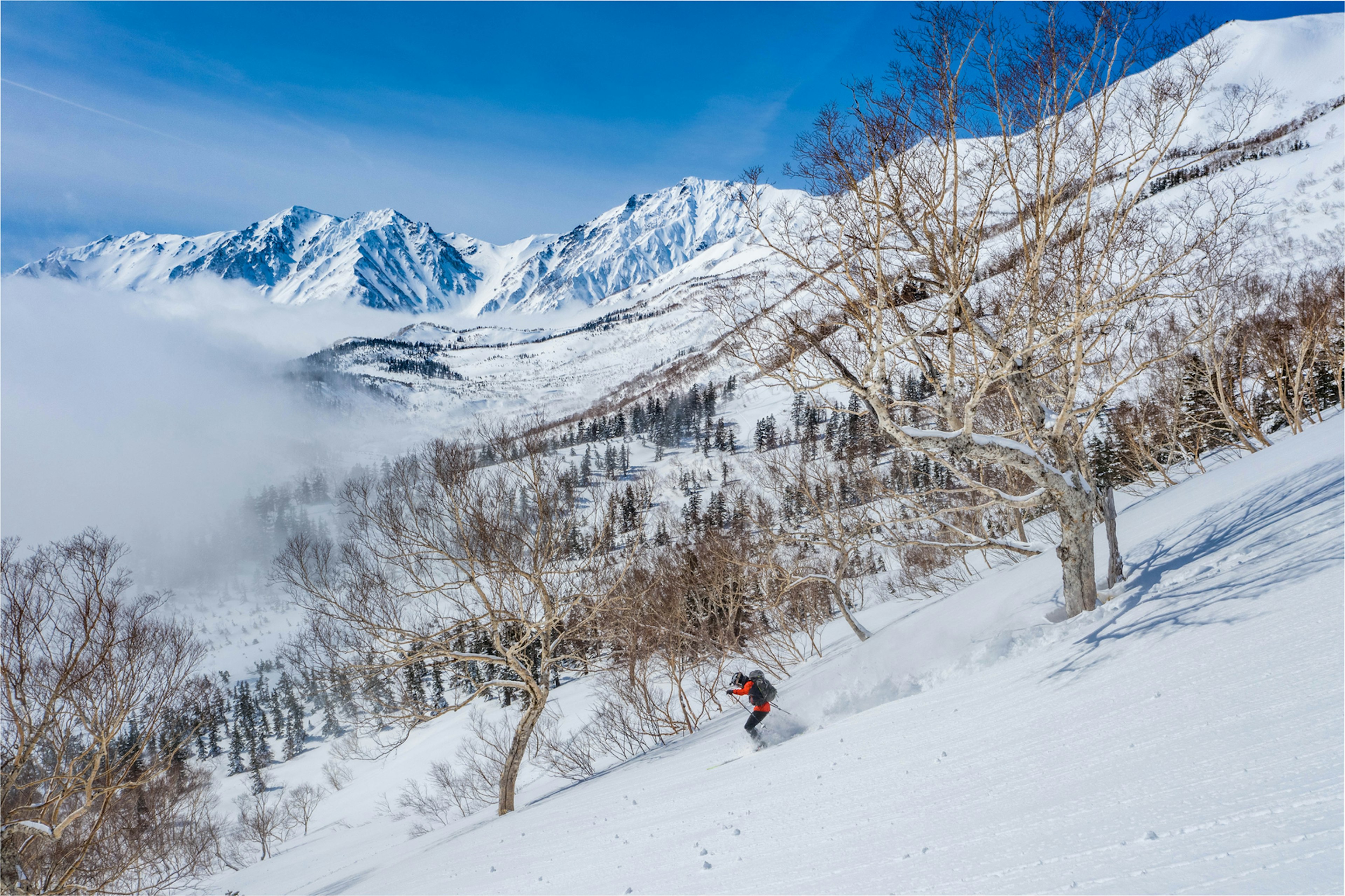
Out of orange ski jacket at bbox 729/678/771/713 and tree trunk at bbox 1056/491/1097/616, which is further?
orange ski jacket at bbox 729/678/771/713

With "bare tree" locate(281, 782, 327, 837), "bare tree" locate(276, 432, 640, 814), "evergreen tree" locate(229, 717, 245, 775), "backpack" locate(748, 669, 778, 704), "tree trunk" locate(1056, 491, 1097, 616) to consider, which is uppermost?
"bare tree" locate(276, 432, 640, 814)

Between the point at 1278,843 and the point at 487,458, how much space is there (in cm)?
1180

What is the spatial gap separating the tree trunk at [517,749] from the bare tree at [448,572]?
0.10 ft

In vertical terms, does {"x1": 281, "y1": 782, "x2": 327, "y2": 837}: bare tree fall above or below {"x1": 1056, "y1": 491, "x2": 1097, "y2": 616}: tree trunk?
below

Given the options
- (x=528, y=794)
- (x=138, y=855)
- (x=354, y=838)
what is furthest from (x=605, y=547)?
(x=354, y=838)

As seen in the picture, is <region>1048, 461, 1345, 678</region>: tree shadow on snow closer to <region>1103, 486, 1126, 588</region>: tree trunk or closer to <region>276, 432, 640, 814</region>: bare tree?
<region>1103, 486, 1126, 588</region>: tree trunk

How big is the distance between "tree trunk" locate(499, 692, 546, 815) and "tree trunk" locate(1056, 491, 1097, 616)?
9.32 metres

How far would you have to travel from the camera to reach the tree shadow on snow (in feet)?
16.0

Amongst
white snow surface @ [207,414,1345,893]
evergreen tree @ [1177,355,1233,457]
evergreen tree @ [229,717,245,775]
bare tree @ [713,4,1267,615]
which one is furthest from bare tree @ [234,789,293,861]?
evergreen tree @ [1177,355,1233,457]

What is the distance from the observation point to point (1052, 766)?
3439 mm

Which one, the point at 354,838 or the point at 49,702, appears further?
the point at 354,838

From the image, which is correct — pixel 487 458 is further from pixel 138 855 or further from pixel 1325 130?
pixel 1325 130

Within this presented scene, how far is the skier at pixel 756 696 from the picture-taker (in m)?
7.94

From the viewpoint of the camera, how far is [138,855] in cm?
1155
